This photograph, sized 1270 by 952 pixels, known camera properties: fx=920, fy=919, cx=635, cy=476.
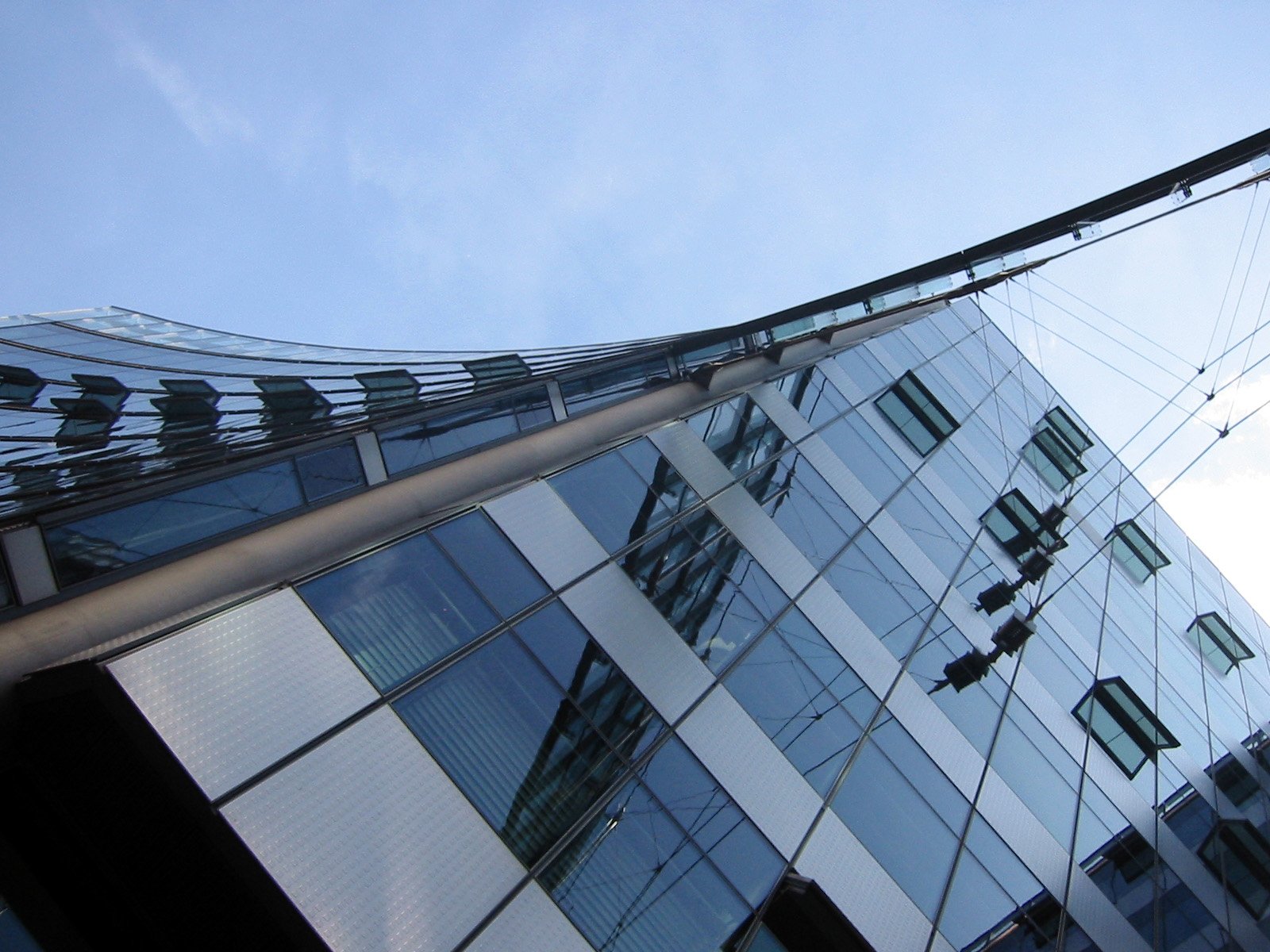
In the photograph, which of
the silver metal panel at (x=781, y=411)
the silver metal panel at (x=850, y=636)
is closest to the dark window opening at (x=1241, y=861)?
the silver metal panel at (x=850, y=636)

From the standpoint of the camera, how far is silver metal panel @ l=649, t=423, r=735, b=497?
1703 cm

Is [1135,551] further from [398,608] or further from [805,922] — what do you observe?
[398,608]

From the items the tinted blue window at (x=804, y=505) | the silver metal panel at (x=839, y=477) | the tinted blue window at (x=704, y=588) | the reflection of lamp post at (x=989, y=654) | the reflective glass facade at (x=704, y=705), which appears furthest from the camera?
the silver metal panel at (x=839, y=477)

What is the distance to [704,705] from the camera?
13031 mm

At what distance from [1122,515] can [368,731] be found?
33192 mm

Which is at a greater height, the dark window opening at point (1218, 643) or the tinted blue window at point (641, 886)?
the tinted blue window at point (641, 886)

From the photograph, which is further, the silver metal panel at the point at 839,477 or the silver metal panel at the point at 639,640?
the silver metal panel at the point at 839,477

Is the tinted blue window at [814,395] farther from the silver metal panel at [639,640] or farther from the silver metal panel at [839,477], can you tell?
the silver metal panel at [639,640]

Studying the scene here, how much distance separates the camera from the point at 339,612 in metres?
9.41

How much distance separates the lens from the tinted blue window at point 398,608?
932cm

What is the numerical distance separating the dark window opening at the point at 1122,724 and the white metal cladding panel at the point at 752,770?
10.6 m

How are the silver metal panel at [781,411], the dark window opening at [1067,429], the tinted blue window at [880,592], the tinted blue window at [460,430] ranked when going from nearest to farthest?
the tinted blue window at [460,430]
the tinted blue window at [880,592]
the silver metal panel at [781,411]
the dark window opening at [1067,429]

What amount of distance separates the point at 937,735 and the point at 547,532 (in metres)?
8.45

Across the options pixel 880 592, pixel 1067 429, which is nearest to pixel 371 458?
pixel 880 592
